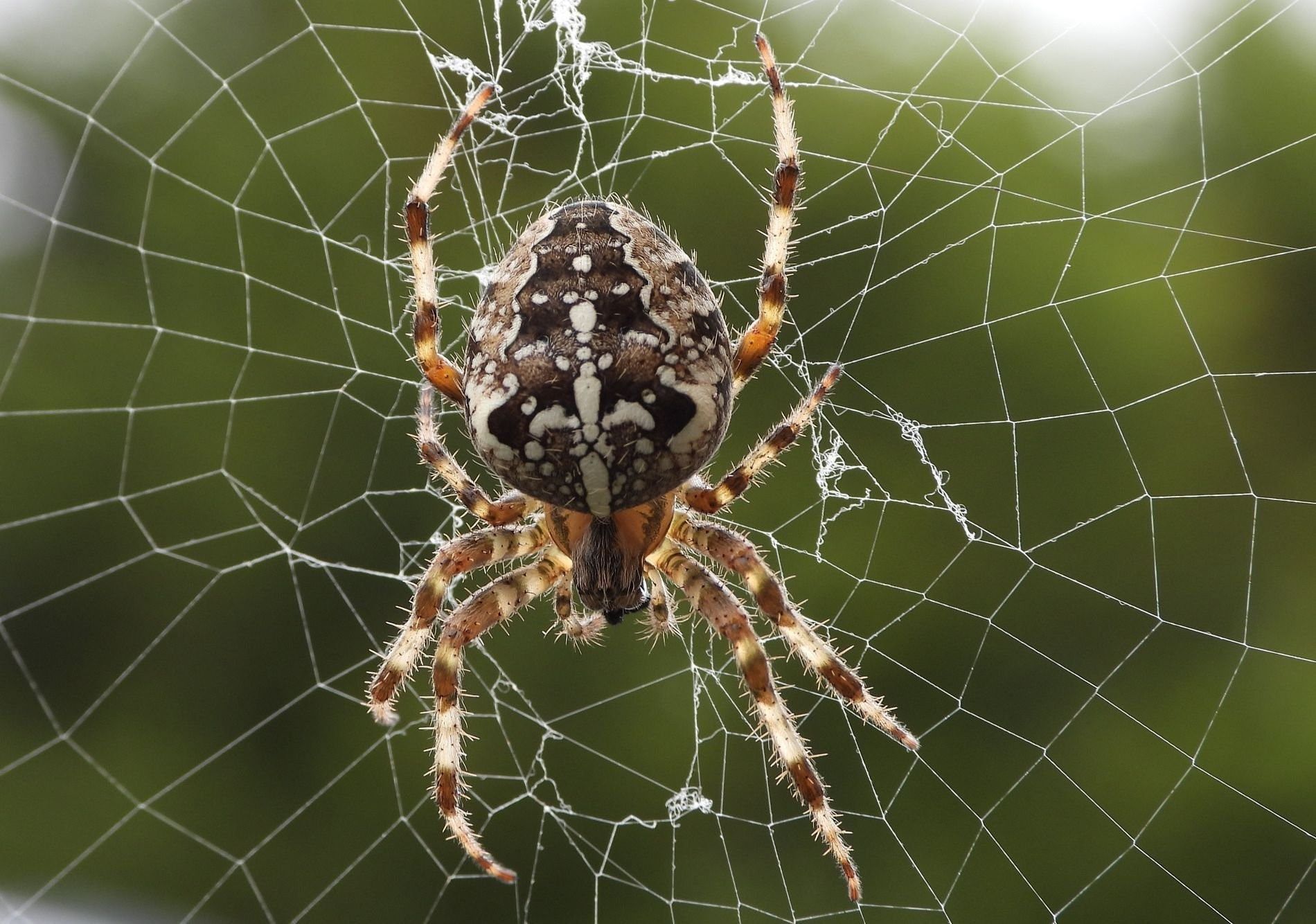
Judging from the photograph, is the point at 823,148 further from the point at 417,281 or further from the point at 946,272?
the point at 417,281

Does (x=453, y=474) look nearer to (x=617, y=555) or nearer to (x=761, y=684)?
(x=617, y=555)

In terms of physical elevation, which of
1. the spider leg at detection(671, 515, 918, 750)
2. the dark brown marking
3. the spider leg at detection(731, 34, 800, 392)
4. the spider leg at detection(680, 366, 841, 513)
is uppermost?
the spider leg at detection(731, 34, 800, 392)

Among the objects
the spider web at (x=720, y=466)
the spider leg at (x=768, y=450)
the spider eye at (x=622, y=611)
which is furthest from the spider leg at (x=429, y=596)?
the spider web at (x=720, y=466)

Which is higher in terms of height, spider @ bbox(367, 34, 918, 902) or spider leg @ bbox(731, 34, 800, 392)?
spider leg @ bbox(731, 34, 800, 392)

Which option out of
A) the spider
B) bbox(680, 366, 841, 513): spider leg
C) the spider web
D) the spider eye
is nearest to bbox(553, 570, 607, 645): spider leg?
the spider

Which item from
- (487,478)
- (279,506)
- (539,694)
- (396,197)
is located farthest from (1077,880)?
(396,197)

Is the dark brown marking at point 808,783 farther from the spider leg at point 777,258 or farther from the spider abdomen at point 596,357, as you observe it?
the spider leg at point 777,258

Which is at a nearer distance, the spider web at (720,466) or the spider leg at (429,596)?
the spider leg at (429,596)

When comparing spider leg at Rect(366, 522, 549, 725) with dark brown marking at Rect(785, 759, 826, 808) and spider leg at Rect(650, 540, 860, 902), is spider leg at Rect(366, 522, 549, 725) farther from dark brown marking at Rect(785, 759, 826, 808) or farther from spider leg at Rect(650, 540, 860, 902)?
dark brown marking at Rect(785, 759, 826, 808)

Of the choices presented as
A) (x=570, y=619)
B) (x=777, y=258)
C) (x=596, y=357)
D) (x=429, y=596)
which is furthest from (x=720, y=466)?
(x=596, y=357)

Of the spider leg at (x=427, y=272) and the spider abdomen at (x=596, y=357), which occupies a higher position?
the spider leg at (x=427, y=272)
